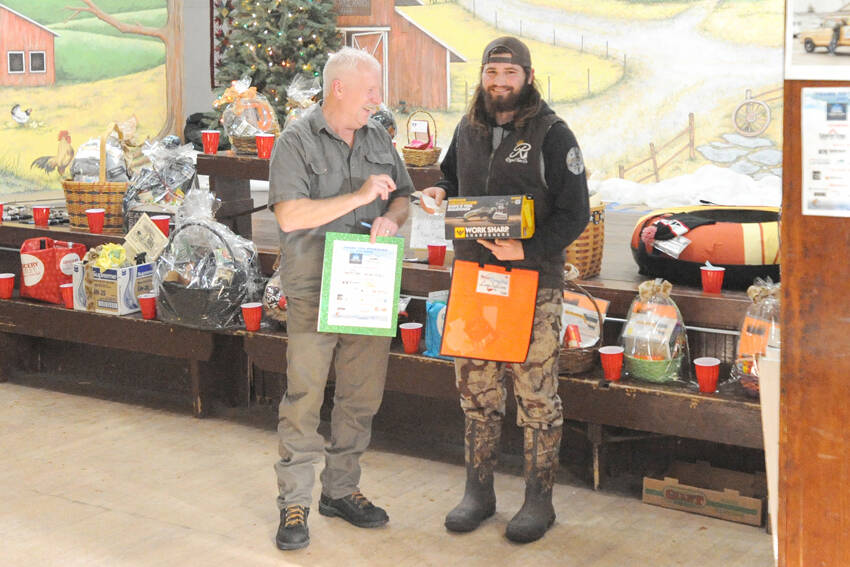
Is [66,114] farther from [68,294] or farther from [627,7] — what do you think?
[68,294]

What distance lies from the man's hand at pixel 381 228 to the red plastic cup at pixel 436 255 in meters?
1.17

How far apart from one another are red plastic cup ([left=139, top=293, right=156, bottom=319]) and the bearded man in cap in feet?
5.82

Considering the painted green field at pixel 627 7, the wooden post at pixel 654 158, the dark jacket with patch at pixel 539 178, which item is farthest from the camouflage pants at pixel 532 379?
the painted green field at pixel 627 7

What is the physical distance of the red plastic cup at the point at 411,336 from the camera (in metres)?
4.11

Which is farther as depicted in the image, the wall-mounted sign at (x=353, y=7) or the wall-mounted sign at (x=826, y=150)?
the wall-mounted sign at (x=353, y=7)

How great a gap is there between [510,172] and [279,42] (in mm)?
5936

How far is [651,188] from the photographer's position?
8.48 m

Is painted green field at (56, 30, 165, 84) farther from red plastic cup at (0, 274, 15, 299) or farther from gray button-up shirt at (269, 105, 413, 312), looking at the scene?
gray button-up shirt at (269, 105, 413, 312)

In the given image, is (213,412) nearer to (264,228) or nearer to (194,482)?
(194,482)

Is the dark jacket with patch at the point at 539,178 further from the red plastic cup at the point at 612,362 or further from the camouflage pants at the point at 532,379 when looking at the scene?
the red plastic cup at the point at 612,362

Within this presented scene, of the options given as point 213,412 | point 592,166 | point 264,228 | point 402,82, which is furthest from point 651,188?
point 213,412

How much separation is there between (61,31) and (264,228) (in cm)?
503

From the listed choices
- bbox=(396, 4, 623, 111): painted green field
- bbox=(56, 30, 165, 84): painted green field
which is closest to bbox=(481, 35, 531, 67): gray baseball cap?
bbox=(396, 4, 623, 111): painted green field

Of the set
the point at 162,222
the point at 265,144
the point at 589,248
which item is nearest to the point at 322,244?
the point at 589,248
